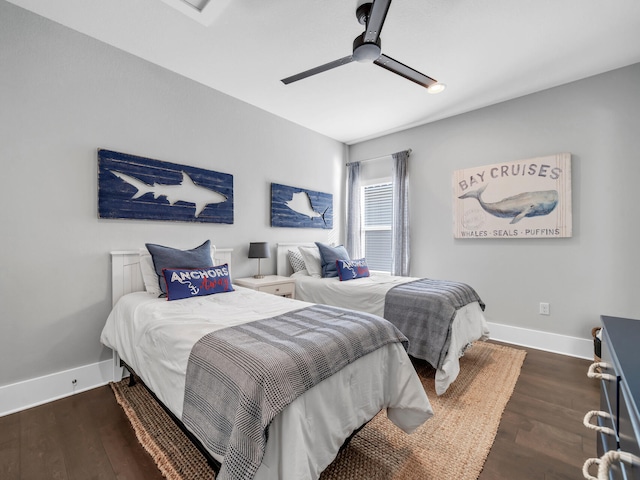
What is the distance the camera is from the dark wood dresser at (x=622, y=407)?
1.59 feet

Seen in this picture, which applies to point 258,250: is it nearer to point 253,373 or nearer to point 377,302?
point 377,302

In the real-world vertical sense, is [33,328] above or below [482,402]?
above

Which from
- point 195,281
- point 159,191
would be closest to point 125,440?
point 195,281

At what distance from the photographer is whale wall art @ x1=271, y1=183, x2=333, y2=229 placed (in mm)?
3703

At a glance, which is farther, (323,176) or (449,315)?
(323,176)

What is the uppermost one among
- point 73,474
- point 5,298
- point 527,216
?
point 527,216

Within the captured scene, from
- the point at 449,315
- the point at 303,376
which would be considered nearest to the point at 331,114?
the point at 449,315

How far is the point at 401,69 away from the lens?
2135mm

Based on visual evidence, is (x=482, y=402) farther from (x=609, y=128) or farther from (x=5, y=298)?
(x=5, y=298)

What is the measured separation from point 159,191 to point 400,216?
2968 mm

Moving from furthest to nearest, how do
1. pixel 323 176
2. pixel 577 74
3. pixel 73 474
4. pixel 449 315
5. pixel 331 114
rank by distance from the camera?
pixel 323 176 → pixel 331 114 → pixel 577 74 → pixel 449 315 → pixel 73 474

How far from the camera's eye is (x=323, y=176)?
443 centimetres

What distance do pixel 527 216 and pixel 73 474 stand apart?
A: 410 centimetres

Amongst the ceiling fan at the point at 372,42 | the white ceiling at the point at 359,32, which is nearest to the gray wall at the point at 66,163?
the white ceiling at the point at 359,32
